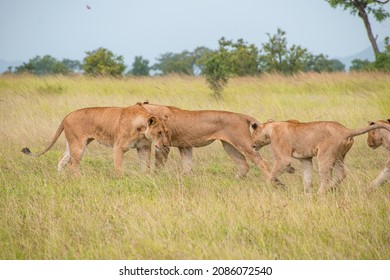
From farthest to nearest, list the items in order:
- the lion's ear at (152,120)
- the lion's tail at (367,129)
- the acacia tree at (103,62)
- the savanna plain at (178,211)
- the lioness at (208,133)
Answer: the acacia tree at (103,62)
the lioness at (208,133)
the lion's ear at (152,120)
the lion's tail at (367,129)
the savanna plain at (178,211)

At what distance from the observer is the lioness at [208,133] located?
9.41 metres

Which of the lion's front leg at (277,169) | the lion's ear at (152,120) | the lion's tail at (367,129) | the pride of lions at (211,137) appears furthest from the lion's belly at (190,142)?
the lion's tail at (367,129)

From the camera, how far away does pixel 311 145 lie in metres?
8.33

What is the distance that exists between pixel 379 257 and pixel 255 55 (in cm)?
2808

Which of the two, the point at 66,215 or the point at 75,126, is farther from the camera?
the point at 75,126

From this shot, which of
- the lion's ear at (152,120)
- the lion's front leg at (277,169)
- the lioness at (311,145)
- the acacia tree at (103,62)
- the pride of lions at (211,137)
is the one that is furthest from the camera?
the acacia tree at (103,62)

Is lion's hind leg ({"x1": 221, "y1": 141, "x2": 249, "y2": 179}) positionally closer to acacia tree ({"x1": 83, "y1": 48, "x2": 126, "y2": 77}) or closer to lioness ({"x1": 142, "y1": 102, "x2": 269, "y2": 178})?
lioness ({"x1": 142, "y1": 102, "x2": 269, "y2": 178})

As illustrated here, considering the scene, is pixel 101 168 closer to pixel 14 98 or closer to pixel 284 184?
pixel 284 184

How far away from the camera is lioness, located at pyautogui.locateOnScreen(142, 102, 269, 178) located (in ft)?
30.9

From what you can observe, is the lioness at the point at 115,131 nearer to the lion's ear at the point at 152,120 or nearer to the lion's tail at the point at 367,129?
the lion's ear at the point at 152,120

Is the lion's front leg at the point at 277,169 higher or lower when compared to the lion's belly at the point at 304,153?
lower

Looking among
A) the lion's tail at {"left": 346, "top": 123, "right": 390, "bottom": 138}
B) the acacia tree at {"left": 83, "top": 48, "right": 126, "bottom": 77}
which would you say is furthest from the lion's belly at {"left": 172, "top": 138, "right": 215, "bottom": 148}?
the acacia tree at {"left": 83, "top": 48, "right": 126, "bottom": 77}

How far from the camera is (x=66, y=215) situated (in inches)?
279
